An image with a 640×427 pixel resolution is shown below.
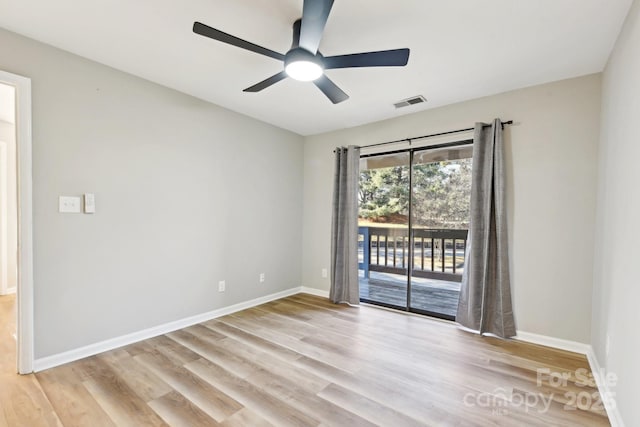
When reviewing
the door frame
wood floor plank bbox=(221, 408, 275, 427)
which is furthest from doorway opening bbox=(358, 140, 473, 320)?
the door frame

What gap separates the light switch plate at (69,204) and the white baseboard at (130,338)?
1134 millimetres

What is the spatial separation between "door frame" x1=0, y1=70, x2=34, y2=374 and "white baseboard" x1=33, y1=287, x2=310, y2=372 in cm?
12

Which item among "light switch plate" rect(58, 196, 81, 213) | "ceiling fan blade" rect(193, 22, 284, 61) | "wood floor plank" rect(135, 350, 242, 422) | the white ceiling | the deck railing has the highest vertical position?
the white ceiling

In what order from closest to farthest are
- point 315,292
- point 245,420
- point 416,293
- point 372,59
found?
1. point 245,420
2. point 372,59
3. point 416,293
4. point 315,292

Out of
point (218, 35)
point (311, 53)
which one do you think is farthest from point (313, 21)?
point (218, 35)

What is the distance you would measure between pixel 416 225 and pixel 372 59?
8.09 feet

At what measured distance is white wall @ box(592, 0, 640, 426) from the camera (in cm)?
149

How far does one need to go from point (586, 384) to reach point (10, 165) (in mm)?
6613

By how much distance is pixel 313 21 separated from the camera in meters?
1.57

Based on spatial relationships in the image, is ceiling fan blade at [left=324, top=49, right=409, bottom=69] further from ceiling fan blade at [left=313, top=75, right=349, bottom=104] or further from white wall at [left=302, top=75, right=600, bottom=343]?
white wall at [left=302, top=75, right=600, bottom=343]

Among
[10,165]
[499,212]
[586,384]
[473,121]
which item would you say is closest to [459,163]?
[473,121]

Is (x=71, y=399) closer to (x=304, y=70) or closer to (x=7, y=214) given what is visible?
(x=304, y=70)

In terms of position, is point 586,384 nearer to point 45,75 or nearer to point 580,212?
point 580,212

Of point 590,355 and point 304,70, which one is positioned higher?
point 304,70
